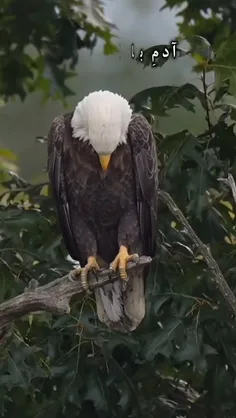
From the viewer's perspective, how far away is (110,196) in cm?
163

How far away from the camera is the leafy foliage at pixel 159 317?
66.3 inches

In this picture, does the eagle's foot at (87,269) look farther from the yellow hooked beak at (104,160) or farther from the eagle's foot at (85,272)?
the yellow hooked beak at (104,160)

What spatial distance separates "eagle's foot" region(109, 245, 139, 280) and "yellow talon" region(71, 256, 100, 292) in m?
0.05

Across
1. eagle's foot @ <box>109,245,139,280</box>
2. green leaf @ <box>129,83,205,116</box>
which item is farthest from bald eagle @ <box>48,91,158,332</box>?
green leaf @ <box>129,83,205,116</box>

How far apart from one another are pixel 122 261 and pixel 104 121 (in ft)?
1.04

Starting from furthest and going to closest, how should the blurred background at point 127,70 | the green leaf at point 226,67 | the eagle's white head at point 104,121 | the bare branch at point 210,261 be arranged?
the blurred background at point 127,70
the green leaf at point 226,67
the bare branch at point 210,261
the eagle's white head at point 104,121

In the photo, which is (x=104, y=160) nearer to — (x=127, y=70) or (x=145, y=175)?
(x=145, y=175)

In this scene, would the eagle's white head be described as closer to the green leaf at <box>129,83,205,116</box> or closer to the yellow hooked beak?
the yellow hooked beak

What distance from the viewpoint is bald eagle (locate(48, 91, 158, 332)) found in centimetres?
157

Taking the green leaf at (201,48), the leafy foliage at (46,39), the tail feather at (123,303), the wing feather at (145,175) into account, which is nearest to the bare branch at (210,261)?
the wing feather at (145,175)

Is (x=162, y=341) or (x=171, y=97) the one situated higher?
(x=171, y=97)

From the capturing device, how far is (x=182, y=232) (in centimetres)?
190

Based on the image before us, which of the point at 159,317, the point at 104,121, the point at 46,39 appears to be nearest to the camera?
the point at 104,121

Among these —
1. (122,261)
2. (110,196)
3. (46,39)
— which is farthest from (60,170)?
(46,39)
